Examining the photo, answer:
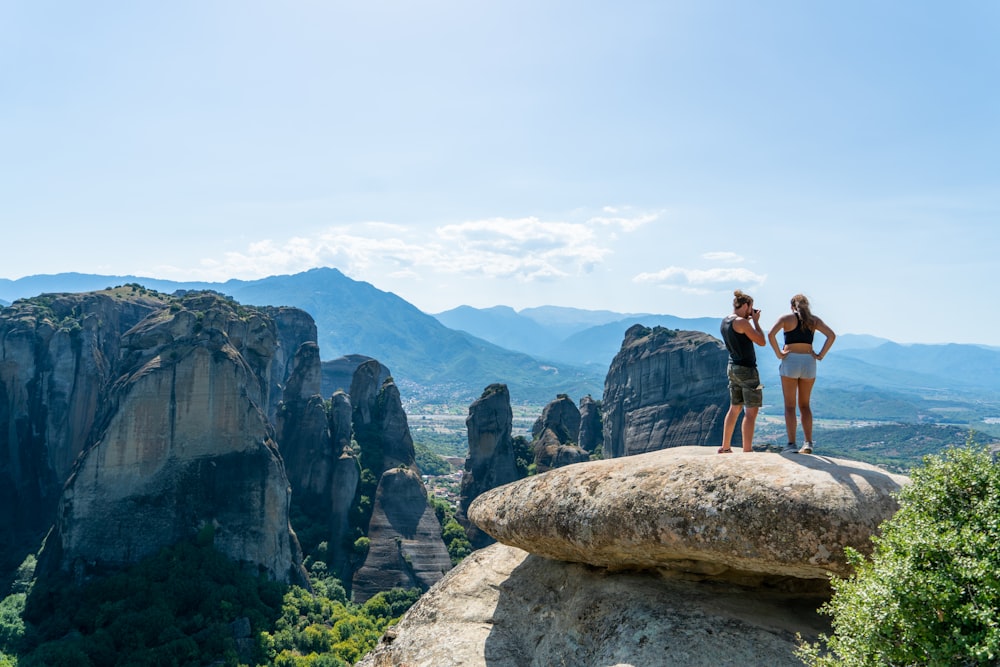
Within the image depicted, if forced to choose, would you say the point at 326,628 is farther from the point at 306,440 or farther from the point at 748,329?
the point at 748,329

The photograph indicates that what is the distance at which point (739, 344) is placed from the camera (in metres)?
10.4

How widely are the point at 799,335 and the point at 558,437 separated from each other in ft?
206

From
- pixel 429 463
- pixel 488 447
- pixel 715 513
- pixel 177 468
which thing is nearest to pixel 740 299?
pixel 715 513

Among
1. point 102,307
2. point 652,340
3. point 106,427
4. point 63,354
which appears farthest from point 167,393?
point 652,340

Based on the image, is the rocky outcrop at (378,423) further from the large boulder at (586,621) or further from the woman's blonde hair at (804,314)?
the woman's blonde hair at (804,314)

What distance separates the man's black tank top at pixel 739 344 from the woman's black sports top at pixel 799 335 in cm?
59

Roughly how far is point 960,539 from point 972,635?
91 centimetres

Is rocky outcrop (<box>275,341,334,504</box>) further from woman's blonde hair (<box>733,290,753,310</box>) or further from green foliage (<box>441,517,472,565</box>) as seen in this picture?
woman's blonde hair (<box>733,290,753,310</box>)

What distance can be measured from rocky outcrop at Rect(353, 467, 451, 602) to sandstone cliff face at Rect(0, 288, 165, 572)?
85.1 feet

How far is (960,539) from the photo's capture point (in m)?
6.16

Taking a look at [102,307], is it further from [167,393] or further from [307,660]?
[307,660]

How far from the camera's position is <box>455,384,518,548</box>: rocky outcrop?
65.5 meters

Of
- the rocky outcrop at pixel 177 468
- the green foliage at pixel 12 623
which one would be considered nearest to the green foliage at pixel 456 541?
the rocky outcrop at pixel 177 468

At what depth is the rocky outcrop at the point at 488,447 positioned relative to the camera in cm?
6550
